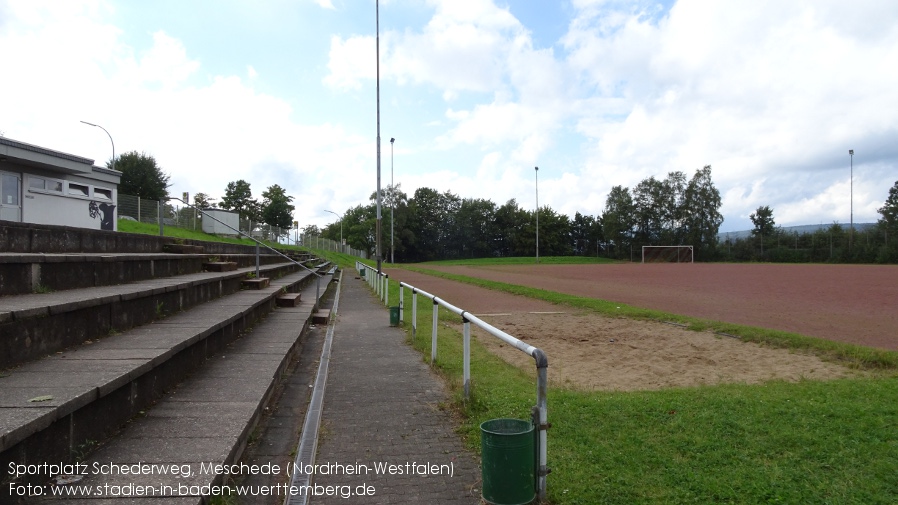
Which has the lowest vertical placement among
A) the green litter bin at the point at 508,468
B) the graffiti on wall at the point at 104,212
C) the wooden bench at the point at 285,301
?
the green litter bin at the point at 508,468

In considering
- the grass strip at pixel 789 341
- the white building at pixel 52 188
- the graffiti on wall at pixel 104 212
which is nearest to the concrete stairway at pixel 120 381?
the grass strip at pixel 789 341

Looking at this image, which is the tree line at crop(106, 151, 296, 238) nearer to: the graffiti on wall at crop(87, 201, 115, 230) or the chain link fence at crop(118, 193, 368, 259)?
the chain link fence at crop(118, 193, 368, 259)

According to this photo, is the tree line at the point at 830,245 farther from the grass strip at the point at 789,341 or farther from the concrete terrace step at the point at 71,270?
the concrete terrace step at the point at 71,270

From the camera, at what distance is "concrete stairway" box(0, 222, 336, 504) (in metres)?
3.03

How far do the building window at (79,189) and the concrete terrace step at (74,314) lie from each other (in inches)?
385

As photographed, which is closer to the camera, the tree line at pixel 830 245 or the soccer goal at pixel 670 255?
the tree line at pixel 830 245

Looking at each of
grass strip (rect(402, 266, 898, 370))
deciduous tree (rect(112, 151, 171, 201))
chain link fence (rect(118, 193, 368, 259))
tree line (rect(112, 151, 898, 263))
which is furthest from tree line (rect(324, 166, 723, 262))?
grass strip (rect(402, 266, 898, 370))

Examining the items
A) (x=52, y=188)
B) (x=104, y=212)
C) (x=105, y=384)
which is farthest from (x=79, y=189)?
(x=105, y=384)

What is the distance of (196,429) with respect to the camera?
3.93 m

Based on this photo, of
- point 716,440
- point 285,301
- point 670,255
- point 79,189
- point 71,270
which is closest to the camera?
Result: point 716,440

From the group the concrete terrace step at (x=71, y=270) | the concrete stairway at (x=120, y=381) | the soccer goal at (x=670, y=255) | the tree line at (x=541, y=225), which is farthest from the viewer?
the tree line at (x=541, y=225)

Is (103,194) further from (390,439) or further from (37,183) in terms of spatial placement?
(390,439)

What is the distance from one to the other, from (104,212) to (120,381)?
14305 mm

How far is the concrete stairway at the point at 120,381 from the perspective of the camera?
9.94 feet
